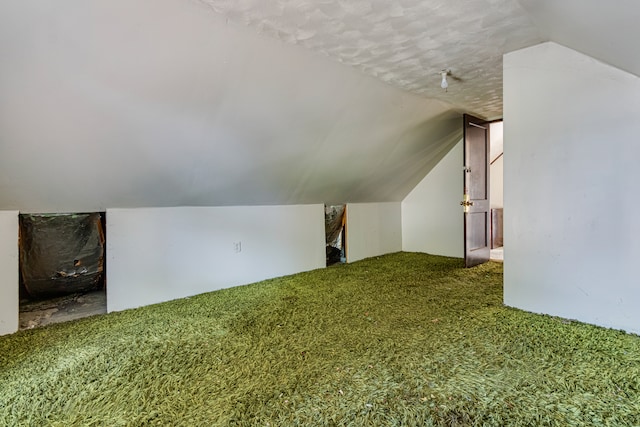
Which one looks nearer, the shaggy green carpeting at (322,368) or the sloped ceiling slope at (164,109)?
the shaggy green carpeting at (322,368)

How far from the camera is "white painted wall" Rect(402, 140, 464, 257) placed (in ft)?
15.9

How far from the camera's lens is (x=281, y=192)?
3523 millimetres

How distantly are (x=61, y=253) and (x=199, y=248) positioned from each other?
135 cm

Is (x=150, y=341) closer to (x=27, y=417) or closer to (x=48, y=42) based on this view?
(x=27, y=417)

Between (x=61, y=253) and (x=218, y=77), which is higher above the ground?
(x=218, y=77)

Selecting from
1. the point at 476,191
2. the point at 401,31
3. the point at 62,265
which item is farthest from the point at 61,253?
the point at 476,191

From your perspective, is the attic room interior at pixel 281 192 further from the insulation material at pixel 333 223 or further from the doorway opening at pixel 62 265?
the insulation material at pixel 333 223

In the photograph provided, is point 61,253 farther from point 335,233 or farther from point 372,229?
point 372,229

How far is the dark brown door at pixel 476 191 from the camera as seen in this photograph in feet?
12.3

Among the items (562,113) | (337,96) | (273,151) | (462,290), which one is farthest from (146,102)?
(462,290)

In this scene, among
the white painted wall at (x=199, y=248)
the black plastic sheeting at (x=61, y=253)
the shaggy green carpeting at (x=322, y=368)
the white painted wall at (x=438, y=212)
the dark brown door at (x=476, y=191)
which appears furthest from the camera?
the white painted wall at (x=438, y=212)

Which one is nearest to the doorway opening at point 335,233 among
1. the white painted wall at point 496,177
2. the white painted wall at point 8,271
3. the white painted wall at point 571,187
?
the white painted wall at point 571,187

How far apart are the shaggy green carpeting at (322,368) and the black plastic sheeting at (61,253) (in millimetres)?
1024

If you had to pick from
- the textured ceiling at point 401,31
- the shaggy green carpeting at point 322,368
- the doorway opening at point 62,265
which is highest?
the textured ceiling at point 401,31
